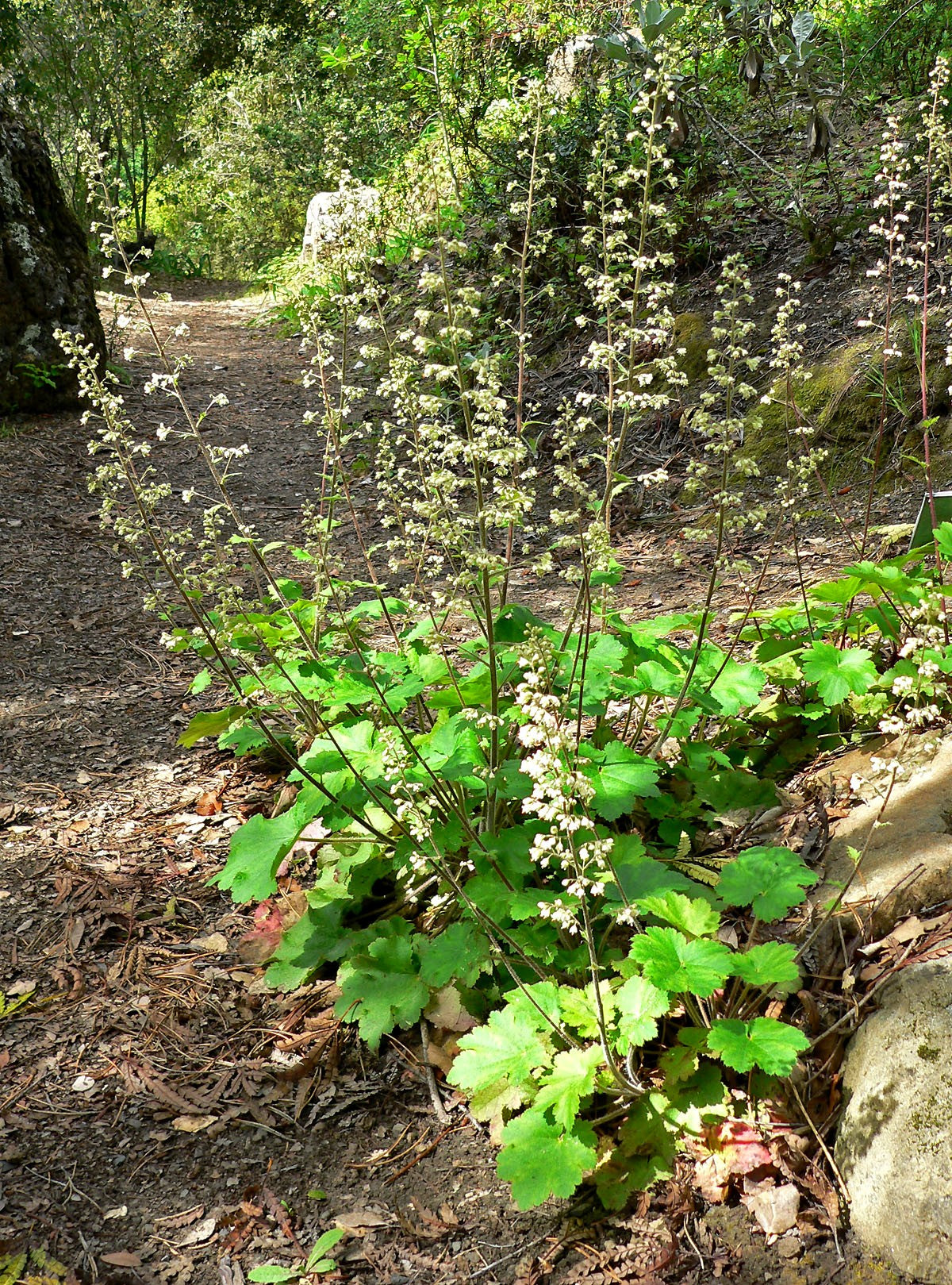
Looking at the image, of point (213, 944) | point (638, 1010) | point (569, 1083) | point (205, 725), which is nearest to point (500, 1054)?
point (569, 1083)

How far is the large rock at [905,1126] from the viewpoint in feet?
5.78

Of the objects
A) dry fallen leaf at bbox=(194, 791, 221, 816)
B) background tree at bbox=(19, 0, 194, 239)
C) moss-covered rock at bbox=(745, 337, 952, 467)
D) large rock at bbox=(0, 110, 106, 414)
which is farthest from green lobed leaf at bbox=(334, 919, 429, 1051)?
background tree at bbox=(19, 0, 194, 239)

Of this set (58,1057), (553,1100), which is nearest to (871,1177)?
(553,1100)

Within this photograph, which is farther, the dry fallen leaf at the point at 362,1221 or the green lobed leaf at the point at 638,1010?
the dry fallen leaf at the point at 362,1221

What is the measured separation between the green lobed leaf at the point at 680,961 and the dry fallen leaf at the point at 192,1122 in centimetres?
121

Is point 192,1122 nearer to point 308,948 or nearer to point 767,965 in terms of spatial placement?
point 308,948

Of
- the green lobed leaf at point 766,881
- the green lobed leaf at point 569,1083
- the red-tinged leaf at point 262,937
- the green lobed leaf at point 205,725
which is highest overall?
the green lobed leaf at point 205,725

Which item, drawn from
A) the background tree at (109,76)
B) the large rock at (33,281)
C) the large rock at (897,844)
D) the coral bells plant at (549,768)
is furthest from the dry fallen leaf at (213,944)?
the background tree at (109,76)

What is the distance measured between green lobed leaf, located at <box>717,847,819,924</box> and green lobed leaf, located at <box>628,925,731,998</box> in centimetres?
18

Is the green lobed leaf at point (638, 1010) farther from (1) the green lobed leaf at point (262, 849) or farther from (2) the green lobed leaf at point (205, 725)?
(2) the green lobed leaf at point (205, 725)

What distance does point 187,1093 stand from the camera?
244cm

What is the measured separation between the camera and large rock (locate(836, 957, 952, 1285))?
5.78ft

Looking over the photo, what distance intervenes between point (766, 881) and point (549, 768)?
78 centimetres

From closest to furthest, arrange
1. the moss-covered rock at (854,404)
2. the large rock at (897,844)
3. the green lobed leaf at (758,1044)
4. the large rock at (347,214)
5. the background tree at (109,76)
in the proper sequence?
the green lobed leaf at (758,1044)
the large rock at (897,844)
the large rock at (347,214)
the moss-covered rock at (854,404)
the background tree at (109,76)
